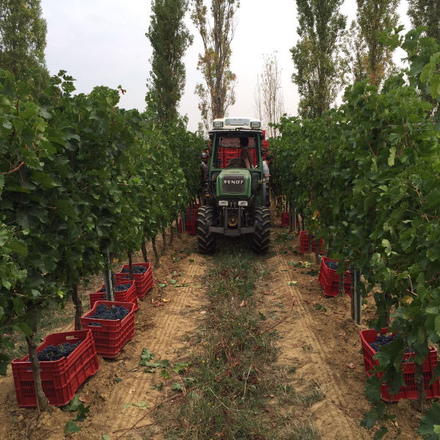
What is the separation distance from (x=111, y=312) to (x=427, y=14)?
25.0 meters

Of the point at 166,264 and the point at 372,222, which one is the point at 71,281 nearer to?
the point at 372,222

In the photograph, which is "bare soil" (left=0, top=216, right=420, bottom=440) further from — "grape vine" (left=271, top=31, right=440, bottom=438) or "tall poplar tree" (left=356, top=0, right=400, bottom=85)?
"tall poplar tree" (left=356, top=0, right=400, bottom=85)

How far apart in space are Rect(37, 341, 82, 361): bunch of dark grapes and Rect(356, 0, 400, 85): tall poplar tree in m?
19.6

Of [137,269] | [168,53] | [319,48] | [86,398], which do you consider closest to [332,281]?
[137,269]

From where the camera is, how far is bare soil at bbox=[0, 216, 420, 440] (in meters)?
3.34

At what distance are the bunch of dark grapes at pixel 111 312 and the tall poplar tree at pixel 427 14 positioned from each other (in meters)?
23.4

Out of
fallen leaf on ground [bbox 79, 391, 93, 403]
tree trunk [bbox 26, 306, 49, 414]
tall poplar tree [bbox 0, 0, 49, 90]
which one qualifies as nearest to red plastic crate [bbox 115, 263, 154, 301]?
fallen leaf on ground [bbox 79, 391, 93, 403]

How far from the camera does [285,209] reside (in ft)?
41.3

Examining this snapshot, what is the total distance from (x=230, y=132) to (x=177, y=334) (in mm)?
5268

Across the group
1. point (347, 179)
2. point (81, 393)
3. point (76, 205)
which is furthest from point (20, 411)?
point (347, 179)

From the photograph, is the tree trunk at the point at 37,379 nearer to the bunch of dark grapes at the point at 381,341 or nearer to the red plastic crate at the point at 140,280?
the red plastic crate at the point at 140,280

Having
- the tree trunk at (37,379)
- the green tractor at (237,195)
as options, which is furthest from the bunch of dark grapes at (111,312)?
the green tractor at (237,195)

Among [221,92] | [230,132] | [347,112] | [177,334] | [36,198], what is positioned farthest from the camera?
[221,92]

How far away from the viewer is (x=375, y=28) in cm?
1977
